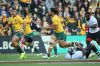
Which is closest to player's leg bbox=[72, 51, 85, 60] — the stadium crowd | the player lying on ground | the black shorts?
the player lying on ground

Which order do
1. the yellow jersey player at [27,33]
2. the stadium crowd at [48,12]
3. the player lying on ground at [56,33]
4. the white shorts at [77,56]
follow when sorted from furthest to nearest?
the stadium crowd at [48,12], the yellow jersey player at [27,33], the player lying on ground at [56,33], the white shorts at [77,56]

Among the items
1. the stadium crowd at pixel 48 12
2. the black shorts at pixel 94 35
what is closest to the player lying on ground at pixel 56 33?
the black shorts at pixel 94 35

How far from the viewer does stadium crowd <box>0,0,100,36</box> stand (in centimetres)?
2453

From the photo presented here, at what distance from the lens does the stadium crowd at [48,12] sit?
2453cm

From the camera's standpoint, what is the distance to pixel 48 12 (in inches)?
1041

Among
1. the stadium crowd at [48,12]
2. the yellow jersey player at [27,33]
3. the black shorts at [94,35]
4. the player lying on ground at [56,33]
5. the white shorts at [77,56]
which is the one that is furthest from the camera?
the stadium crowd at [48,12]

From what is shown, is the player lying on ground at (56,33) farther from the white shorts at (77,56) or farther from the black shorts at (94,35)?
the black shorts at (94,35)

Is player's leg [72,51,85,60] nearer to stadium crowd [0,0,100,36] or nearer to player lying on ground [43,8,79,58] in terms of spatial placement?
player lying on ground [43,8,79,58]

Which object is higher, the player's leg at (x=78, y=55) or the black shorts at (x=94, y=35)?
the black shorts at (x=94, y=35)

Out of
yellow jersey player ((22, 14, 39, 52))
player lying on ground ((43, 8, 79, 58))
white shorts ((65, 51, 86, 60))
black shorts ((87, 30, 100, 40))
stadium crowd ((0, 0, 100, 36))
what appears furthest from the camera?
stadium crowd ((0, 0, 100, 36))

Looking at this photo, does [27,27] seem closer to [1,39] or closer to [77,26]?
[1,39]

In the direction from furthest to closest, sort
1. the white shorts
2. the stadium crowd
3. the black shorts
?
the stadium crowd < the black shorts < the white shorts

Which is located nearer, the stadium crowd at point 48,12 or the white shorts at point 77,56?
the white shorts at point 77,56

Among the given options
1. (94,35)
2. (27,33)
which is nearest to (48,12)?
(27,33)
